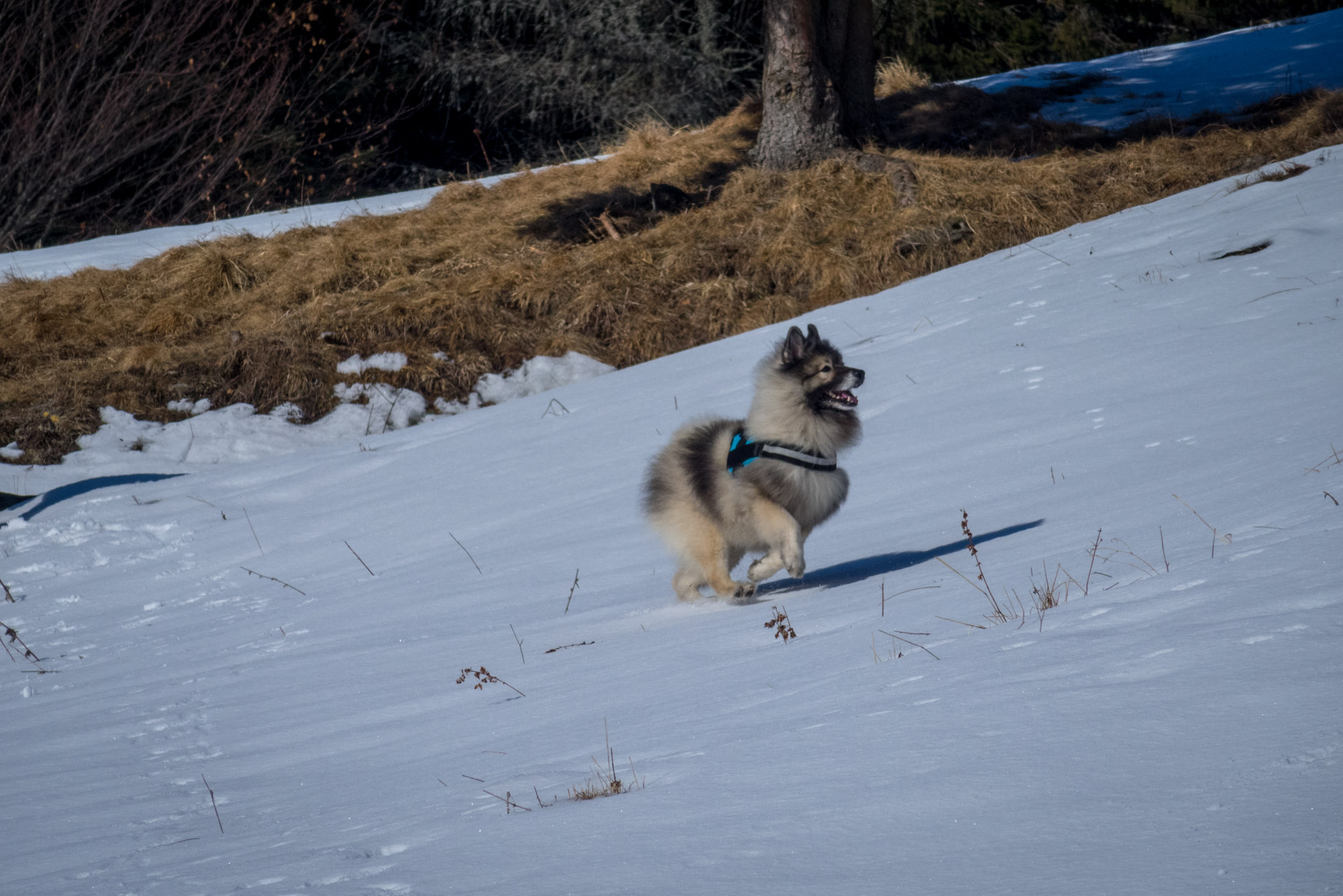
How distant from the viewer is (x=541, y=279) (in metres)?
12.2

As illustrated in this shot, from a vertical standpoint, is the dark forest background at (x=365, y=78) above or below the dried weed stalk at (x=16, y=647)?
Result: above

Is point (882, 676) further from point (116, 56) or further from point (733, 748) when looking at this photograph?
point (116, 56)

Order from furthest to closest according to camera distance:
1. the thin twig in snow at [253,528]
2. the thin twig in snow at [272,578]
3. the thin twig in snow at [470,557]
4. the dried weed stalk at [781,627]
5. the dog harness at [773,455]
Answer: the thin twig in snow at [253,528]
the thin twig in snow at [272,578]
the thin twig in snow at [470,557]
the dog harness at [773,455]
the dried weed stalk at [781,627]

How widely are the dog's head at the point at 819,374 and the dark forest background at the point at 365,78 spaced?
1381 cm

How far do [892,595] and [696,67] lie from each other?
1993 centimetres

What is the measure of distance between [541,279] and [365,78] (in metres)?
12.9

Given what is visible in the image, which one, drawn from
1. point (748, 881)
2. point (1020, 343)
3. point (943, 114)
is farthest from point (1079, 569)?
point (943, 114)

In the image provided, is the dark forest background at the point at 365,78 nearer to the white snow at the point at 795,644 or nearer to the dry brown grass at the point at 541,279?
the dry brown grass at the point at 541,279

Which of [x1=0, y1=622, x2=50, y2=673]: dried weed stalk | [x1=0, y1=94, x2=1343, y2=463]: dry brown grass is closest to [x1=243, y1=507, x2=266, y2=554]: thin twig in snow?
[x1=0, y1=622, x2=50, y2=673]: dried weed stalk

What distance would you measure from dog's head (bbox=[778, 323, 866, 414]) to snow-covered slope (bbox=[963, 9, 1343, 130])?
11.1 metres

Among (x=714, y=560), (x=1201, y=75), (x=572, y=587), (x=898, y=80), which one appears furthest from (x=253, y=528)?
(x=1201, y=75)

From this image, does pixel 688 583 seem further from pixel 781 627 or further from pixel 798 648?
pixel 798 648

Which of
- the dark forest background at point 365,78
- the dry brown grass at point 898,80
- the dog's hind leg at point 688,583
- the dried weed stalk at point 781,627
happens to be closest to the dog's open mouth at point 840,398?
the dog's hind leg at point 688,583

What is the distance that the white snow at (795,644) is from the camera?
1843mm
